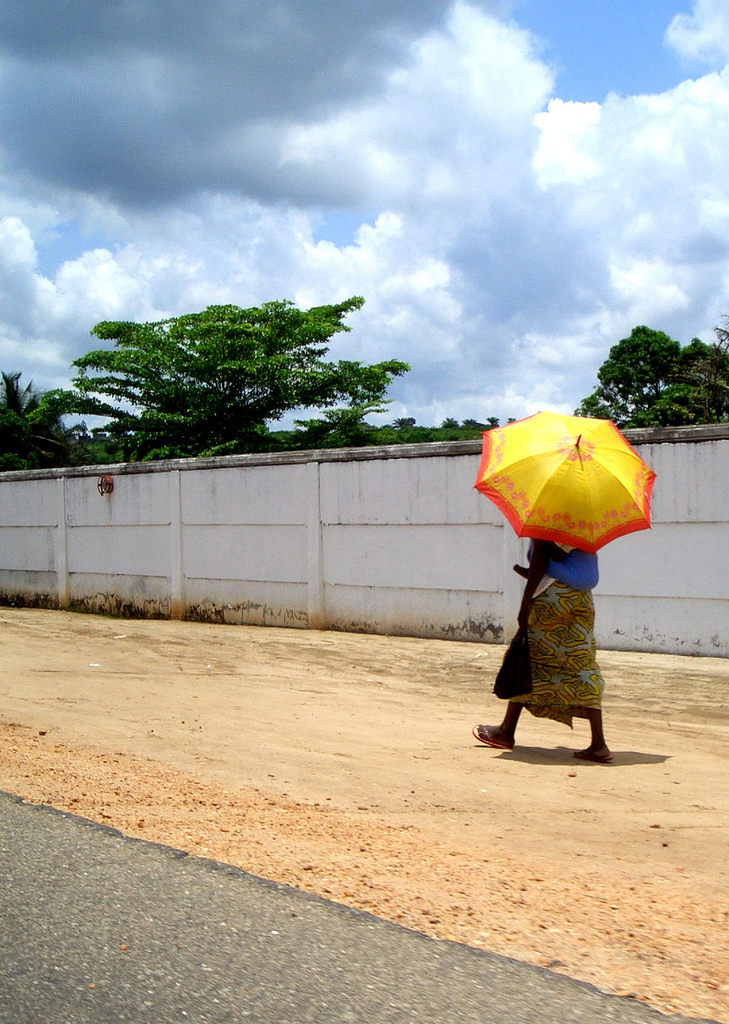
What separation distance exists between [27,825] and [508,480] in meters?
3.28

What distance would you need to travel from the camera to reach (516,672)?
652 centimetres

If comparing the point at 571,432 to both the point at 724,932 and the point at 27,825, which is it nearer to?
the point at 724,932

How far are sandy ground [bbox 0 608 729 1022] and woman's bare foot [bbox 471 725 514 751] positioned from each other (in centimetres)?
8

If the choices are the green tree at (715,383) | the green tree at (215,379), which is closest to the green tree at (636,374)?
the green tree at (715,383)

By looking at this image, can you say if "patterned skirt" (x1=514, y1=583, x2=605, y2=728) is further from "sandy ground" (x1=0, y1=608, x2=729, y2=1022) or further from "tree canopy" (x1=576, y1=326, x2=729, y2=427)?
"tree canopy" (x1=576, y1=326, x2=729, y2=427)

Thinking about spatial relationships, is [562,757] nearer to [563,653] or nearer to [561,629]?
[563,653]

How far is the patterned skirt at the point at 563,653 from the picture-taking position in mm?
6449

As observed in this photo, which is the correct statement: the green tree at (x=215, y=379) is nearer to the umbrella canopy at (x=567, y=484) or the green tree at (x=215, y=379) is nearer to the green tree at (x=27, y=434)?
the green tree at (x=27, y=434)

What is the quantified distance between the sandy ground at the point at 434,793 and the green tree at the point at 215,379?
1829 cm

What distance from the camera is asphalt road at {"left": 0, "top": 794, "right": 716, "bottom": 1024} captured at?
127 inches

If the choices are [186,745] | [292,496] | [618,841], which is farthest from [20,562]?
[618,841]

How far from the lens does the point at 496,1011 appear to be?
3.23m

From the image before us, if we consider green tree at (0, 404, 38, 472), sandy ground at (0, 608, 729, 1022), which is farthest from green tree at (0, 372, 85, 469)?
sandy ground at (0, 608, 729, 1022)

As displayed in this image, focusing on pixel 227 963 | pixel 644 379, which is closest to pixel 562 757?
pixel 227 963
